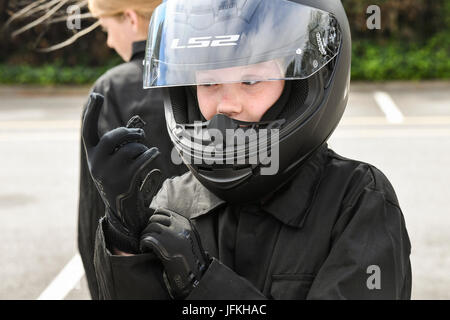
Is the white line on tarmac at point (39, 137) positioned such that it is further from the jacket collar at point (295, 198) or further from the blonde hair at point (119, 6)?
the jacket collar at point (295, 198)

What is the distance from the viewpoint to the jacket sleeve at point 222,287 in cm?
160

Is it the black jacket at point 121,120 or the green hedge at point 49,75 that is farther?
the green hedge at point 49,75

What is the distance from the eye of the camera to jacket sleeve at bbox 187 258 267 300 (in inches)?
62.9

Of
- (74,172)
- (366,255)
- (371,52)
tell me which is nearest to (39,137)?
(74,172)

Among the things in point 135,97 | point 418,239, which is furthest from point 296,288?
point 418,239

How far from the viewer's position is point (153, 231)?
1.62 meters

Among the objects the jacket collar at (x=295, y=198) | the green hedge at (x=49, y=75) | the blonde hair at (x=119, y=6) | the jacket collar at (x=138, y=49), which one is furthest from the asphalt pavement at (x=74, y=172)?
the jacket collar at (x=295, y=198)

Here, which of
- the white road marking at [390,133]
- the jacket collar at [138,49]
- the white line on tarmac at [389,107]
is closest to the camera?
the jacket collar at [138,49]

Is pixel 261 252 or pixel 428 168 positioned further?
pixel 428 168

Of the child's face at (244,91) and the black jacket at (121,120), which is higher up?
Result: the child's face at (244,91)

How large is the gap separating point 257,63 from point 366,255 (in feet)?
1.64

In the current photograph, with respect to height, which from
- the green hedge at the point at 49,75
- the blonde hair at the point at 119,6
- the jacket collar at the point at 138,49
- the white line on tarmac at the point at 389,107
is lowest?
the white line on tarmac at the point at 389,107

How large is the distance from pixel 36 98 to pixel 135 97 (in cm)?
1202
